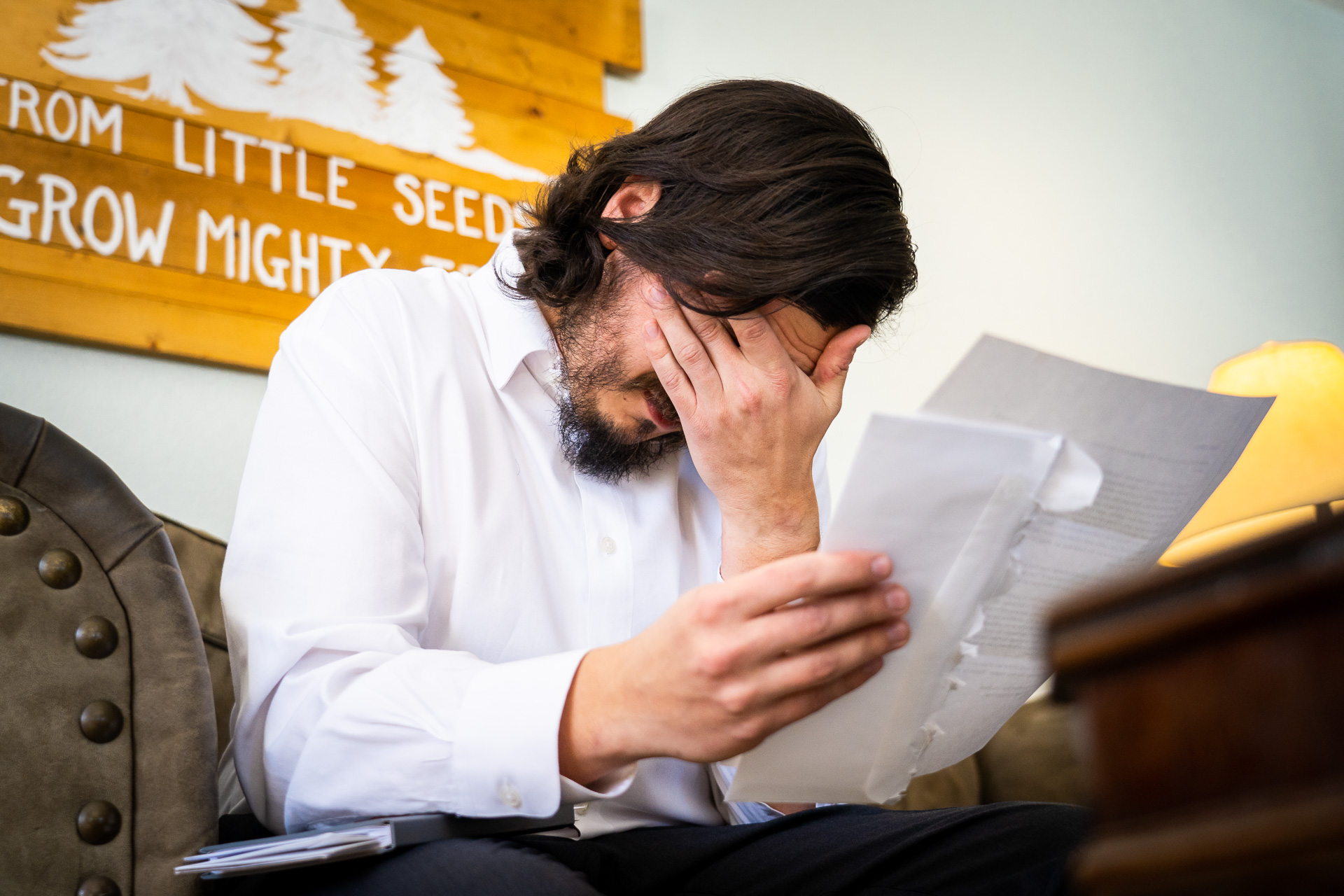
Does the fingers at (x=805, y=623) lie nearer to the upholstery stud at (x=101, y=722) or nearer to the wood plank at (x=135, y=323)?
the upholstery stud at (x=101, y=722)

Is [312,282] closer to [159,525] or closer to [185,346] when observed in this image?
[185,346]

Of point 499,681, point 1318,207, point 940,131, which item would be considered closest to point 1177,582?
point 499,681

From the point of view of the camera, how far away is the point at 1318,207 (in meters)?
2.67

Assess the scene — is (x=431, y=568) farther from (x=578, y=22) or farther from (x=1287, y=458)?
(x=1287, y=458)

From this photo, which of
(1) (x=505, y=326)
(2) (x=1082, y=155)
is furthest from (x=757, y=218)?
(2) (x=1082, y=155)

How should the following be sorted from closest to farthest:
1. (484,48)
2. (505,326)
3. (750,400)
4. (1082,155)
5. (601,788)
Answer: (601,788) → (750,400) → (505,326) → (484,48) → (1082,155)

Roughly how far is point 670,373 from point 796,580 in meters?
0.40

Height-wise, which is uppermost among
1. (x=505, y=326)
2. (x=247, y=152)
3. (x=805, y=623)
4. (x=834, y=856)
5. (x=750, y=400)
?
(x=247, y=152)

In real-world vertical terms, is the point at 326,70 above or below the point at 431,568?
above

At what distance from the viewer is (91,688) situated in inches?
23.9

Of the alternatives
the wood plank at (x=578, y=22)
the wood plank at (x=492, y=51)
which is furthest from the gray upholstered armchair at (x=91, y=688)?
the wood plank at (x=578, y=22)

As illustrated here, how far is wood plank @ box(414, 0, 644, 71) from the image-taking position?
1609mm

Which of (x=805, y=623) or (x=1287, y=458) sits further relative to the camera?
(x=1287, y=458)

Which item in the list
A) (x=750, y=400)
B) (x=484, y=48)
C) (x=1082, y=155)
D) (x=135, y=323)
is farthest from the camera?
(x=1082, y=155)
